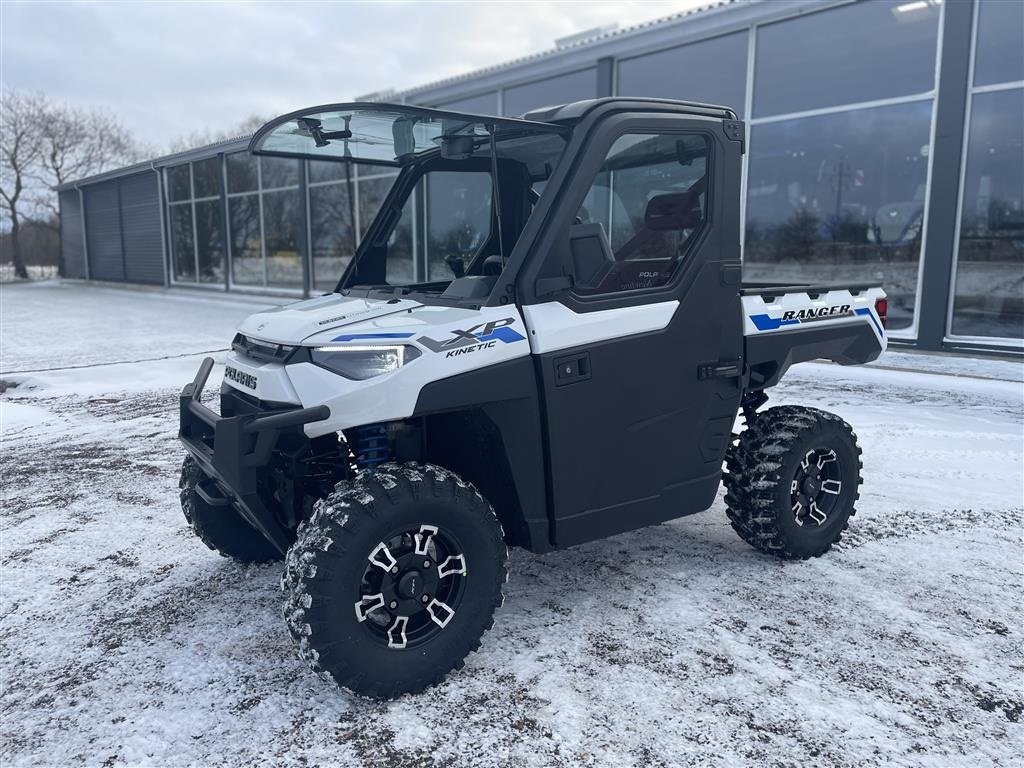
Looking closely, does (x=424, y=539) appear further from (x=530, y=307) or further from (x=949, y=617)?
(x=949, y=617)

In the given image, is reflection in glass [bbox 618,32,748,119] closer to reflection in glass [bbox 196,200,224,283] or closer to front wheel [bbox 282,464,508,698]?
front wheel [bbox 282,464,508,698]

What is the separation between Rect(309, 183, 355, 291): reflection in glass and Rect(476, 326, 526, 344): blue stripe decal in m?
16.4

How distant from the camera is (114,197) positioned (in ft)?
97.7

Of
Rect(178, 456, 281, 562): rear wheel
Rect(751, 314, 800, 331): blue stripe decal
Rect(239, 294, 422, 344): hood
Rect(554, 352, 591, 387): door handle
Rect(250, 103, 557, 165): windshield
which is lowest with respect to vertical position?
Rect(178, 456, 281, 562): rear wheel

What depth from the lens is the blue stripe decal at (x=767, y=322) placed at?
3.69 meters

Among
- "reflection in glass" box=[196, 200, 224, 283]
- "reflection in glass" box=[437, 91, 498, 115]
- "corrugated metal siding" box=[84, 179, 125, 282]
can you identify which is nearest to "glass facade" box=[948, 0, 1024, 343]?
"reflection in glass" box=[437, 91, 498, 115]

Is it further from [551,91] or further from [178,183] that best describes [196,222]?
[551,91]

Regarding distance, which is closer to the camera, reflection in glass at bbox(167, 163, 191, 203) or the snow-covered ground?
the snow-covered ground

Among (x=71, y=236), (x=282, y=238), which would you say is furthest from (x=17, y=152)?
(x=282, y=238)

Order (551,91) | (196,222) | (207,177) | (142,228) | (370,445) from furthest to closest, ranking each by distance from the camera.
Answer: (142,228) → (196,222) → (207,177) → (551,91) → (370,445)

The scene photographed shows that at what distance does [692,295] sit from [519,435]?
3.32ft

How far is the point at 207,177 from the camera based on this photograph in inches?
938

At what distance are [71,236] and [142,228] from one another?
8824 millimetres

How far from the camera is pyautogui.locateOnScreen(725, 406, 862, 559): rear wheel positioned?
376 cm
